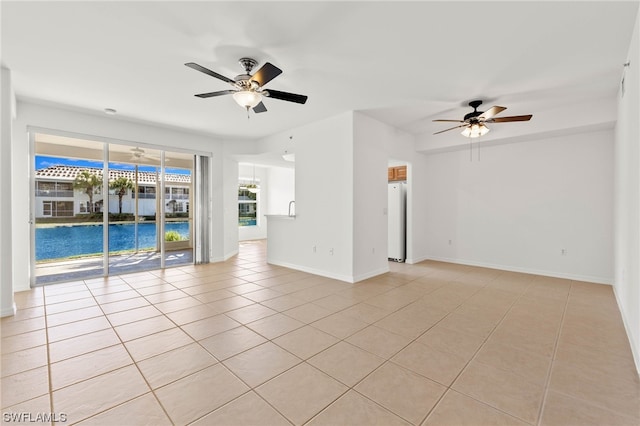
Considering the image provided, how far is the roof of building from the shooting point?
15.2 ft

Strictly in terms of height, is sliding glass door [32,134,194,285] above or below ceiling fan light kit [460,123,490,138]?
below

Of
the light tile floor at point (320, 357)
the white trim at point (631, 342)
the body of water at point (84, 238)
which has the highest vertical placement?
the body of water at point (84, 238)

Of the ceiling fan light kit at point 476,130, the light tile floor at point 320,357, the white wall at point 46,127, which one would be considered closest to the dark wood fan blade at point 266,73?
the light tile floor at point 320,357

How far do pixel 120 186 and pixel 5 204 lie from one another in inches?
92.0

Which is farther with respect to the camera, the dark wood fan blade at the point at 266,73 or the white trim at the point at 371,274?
the white trim at the point at 371,274

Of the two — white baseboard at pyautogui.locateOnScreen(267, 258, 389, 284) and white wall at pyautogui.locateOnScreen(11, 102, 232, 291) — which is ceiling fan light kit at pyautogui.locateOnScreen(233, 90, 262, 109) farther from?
white wall at pyautogui.locateOnScreen(11, 102, 232, 291)

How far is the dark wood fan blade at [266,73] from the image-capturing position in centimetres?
247

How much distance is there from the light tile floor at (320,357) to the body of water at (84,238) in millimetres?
1042

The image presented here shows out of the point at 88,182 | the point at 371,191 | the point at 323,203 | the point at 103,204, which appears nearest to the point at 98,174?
the point at 88,182

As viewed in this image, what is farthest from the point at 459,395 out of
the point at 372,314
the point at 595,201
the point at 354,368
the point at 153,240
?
the point at 153,240

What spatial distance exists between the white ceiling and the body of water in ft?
7.31

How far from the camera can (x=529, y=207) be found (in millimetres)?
5152

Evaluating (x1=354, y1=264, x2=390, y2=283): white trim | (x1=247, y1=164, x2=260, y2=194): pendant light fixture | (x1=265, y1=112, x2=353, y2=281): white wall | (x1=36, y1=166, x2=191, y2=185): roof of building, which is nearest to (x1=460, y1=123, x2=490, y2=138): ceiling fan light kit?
(x1=265, y1=112, x2=353, y2=281): white wall

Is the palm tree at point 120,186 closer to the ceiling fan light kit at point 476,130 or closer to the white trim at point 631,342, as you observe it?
the ceiling fan light kit at point 476,130
